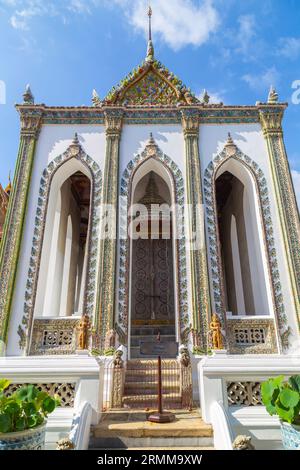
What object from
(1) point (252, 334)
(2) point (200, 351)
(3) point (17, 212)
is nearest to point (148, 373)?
(2) point (200, 351)

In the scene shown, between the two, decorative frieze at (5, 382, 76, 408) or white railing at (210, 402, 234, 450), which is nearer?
white railing at (210, 402, 234, 450)

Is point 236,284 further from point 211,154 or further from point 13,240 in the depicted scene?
point 13,240

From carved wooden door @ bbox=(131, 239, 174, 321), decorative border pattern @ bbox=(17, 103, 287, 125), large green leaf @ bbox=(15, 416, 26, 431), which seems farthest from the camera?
carved wooden door @ bbox=(131, 239, 174, 321)

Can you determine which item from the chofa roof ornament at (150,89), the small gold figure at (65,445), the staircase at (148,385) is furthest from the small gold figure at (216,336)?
the chofa roof ornament at (150,89)

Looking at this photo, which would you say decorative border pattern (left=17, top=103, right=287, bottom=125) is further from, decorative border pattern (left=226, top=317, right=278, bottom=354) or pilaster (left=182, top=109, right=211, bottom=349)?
decorative border pattern (left=226, top=317, right=278, bottom=354)

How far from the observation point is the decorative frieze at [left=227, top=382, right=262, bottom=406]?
4.19 metres

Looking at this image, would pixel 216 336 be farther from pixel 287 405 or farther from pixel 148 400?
pixel 287 405

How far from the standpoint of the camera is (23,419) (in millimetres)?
2762

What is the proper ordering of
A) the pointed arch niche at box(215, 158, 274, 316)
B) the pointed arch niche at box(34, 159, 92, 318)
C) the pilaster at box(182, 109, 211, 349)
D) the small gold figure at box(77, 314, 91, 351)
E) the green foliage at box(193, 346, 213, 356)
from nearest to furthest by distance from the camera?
the small gold figure at box(77, 314, 91, 351), the green foliage at box(193, 346, 213, 356), the pilaster at box(182, 109, 211, 349), the pointed arch niche at box(215, 158, 274, 316), the pointed arch niche at box(34, 159, 92, 318)

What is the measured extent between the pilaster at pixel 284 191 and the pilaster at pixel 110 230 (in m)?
4.02

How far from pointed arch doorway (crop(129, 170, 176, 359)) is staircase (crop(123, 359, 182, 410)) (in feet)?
10.4

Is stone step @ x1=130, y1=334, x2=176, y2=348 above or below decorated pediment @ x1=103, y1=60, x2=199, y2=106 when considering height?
below

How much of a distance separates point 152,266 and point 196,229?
3.75 m

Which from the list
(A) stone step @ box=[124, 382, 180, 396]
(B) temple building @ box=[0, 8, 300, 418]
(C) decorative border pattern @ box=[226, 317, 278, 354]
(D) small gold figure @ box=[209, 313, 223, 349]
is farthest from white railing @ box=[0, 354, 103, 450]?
(C) decorative border pattern @ box=[226, 317, 278, 354]
